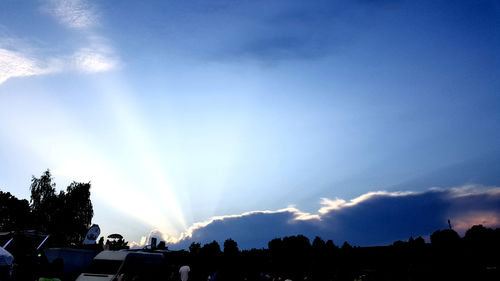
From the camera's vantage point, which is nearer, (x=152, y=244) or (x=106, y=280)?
(x=106, y=280)

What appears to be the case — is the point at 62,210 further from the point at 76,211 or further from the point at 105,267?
the point at 105,267

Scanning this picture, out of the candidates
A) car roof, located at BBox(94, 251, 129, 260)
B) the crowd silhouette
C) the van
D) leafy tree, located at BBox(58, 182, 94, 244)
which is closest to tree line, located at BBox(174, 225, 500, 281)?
the crowd silhouette

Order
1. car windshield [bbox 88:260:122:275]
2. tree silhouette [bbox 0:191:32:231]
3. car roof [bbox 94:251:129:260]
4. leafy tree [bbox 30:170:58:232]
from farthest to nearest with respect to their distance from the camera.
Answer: tree silhouette [bbox 0:191:32:231], leafy tree [bbox 30:170:58:232], car roof [bbox 94:251:129:260], car windshield [bbox 88:260:122:275]

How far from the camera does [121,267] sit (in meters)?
16.3

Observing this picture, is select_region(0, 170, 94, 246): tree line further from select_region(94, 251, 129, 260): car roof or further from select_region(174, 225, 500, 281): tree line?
select_region(94, 251, 129, 260): car roof

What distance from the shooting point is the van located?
53.3 feet

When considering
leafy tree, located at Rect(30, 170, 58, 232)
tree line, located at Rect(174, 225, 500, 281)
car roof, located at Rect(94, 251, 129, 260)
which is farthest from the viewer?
leafy tree, located at Rect(30, 170, 58, 232)

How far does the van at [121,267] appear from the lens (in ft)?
53.3

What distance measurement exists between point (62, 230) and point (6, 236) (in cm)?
4902

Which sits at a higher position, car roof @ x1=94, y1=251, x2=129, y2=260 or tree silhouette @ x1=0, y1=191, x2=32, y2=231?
tree silhouette @ x1=0, y1=191, x2=32, y2=231

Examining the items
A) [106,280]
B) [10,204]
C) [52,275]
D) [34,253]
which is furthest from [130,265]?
[10,204]

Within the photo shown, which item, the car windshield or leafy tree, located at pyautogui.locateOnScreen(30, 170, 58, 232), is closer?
the car windshield

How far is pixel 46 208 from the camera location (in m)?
60.6

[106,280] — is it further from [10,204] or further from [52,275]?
[10,204]
